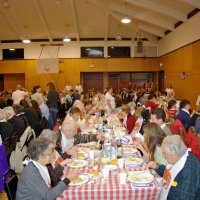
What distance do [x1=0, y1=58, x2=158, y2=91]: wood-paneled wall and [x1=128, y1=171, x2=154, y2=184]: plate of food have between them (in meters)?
16.5

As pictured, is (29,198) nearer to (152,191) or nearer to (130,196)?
(130,196)

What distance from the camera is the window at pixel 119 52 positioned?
1914 centimetres

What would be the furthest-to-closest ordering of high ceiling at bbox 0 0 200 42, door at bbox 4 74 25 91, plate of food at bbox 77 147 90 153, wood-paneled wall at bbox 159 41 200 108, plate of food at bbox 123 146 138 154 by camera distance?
1. door at bbox 4 74 25 91
2. high ceiling at bbox 0 0 200 42
3. wood-paneled wall at bbox 159 41 200 108
4. plate of food at bbox 77 147 90 153
5. plate of food at bbox 123 146 138 154

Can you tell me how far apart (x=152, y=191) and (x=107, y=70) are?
16855 millimetres

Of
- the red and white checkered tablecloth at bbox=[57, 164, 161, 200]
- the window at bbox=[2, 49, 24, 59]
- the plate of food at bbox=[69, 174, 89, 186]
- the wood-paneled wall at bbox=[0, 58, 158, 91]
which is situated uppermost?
the window at bbox=[2, 49, 24, 59]

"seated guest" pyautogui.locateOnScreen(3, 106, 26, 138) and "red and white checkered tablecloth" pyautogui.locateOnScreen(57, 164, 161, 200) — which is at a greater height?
"seated guest" pyautogui.locateOnScreen(3, 106, 26, 138)

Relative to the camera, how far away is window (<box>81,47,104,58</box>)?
19.1m

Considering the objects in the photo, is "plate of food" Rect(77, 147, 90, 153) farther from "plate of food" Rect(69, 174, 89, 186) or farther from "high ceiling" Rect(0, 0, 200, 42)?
"high ceiling" Rect(0, 0, 200, 42)

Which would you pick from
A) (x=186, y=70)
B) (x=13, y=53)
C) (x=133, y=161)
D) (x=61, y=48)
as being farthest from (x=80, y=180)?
(x=13, y=53)

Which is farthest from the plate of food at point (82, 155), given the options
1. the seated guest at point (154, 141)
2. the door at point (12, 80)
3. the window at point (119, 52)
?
the door at point (12, 80)

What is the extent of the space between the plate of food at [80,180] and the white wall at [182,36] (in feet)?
32.2

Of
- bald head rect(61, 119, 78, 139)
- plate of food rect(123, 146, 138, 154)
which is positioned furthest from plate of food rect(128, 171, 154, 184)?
bald head rect(61, 119, 78, 139)

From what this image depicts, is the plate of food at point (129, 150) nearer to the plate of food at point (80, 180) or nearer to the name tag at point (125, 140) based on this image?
the name tag at point (125, 140)

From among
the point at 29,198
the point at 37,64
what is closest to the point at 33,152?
the point at 29,198
